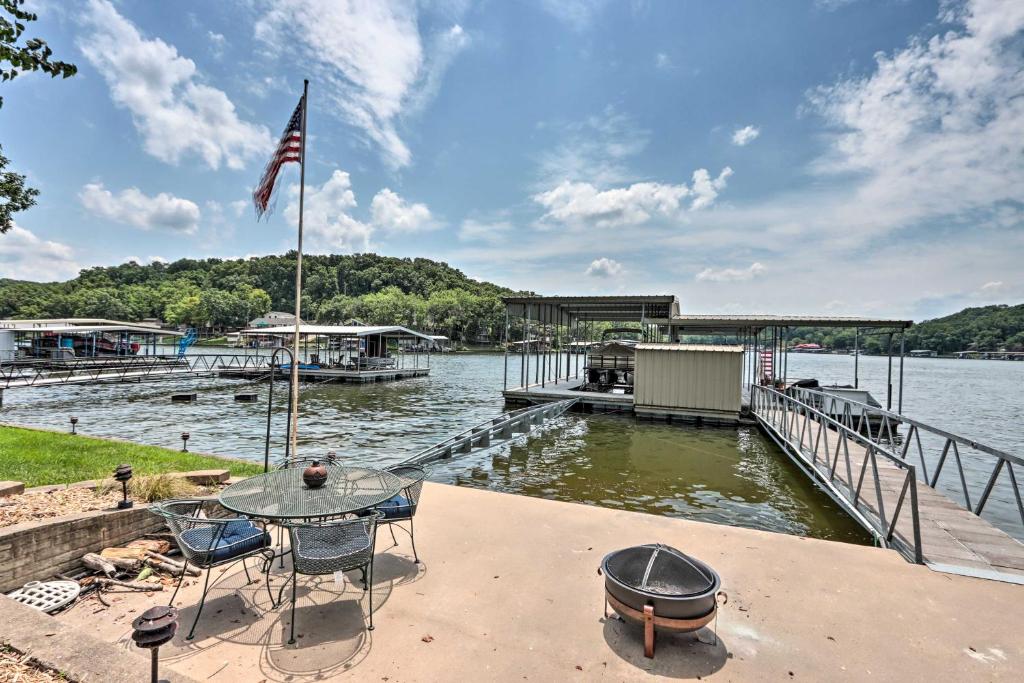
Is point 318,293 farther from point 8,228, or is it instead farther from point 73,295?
point 8,228

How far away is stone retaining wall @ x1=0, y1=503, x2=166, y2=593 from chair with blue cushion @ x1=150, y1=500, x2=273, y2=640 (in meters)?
1.07

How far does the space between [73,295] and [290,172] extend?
11091cm

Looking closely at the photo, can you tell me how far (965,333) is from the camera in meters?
90.3

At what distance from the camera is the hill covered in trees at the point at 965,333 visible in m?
82.8

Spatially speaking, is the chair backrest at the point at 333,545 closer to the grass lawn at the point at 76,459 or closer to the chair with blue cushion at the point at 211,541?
the chair with blue cushion at the point at 211,541

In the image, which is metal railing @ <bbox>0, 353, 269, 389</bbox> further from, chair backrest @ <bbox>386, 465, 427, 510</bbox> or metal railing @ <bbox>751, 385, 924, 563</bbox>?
metal railing @ <bbox>751, 385, 924, 563</bbox>

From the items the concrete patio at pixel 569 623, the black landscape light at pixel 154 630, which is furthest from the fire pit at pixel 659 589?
the black landscape light at pixel 154 630

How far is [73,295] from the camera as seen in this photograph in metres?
87.1

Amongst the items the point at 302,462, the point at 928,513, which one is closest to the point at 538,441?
the point at 302,462

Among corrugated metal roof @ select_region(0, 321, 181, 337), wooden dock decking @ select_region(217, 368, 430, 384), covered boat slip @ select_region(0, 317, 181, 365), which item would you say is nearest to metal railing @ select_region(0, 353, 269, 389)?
covered boat slip @ select_region(0, 317, 181, 365)

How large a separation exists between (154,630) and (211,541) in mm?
1432

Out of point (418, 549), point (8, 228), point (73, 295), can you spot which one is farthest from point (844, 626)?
point (73, 295)

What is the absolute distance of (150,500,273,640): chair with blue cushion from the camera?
125 inches

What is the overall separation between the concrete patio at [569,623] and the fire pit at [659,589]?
0.26m
